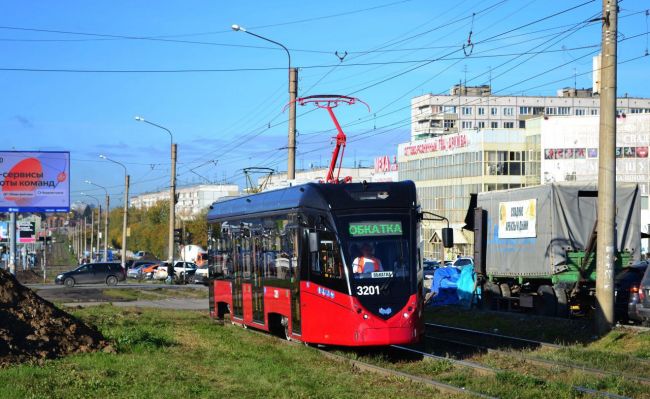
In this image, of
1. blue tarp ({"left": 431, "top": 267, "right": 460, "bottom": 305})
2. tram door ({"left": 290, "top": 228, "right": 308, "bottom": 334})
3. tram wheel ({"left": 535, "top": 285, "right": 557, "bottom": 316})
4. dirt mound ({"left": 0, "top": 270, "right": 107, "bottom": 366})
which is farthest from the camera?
blue tarp ({"left": 431, "top": 267, "right": 460, "bottom": 305})

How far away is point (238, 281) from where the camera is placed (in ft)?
71.3

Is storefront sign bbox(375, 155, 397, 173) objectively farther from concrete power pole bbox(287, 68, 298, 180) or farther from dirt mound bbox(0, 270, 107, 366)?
dirt mound bbox(0, 270, 107, 366)

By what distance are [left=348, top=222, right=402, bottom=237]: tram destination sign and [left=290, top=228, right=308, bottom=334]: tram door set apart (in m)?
1.19

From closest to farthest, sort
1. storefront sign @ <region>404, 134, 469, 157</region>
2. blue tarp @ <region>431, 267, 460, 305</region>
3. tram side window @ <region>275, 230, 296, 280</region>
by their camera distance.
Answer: tram side window @ <region>275, 230, 296, 280</region>
blue tarp @ <region>431, 267, 460, 305</region>
storefront sign @ <region>404, 134, 469, 157</region>

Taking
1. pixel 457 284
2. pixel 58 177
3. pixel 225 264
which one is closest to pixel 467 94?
pixel 58 177

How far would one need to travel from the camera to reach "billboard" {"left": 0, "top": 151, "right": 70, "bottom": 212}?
156 feet

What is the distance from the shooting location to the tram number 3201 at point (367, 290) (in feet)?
50.3

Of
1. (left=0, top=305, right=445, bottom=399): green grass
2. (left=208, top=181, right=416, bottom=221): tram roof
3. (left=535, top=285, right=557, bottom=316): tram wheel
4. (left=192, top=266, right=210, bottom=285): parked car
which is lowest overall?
(left=192, top=266, right=210, bottom=285): parked car

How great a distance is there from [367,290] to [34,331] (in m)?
5.63

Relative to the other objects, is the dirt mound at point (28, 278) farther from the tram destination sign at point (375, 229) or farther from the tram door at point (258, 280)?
the tram destination sign at point (375, 229)

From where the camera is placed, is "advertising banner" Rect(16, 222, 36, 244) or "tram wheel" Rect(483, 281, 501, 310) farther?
"advertising banner" Rect(16, 222, 36, 244)

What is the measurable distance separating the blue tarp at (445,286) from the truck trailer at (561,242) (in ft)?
15.6

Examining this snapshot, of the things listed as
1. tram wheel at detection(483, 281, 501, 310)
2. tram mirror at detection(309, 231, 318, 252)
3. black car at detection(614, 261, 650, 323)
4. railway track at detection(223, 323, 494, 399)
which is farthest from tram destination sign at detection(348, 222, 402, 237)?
tram wheel at detection(483, 281, 501, 310)

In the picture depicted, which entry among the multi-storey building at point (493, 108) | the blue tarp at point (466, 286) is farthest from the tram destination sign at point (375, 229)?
the multi-storey building at point (493, 108)
